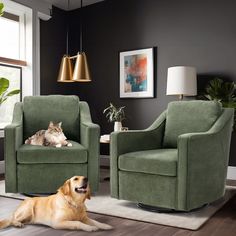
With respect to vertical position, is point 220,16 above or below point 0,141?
above

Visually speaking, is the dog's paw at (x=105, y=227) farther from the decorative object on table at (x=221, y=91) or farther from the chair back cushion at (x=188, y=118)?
the decorative object on table at (x=221, y=91)

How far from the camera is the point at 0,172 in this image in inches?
183

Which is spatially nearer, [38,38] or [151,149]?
[151,149]

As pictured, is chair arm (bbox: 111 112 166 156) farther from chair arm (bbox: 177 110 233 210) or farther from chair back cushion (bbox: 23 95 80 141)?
chair back cushion (bbox: 23 95 80 141)

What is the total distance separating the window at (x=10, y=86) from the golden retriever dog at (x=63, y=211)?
2635 millimetres

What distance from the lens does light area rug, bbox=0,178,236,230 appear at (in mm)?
2561

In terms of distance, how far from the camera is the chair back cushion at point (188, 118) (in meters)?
3.15

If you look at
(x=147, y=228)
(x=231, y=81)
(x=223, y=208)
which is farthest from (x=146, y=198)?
(x=231, y=81)

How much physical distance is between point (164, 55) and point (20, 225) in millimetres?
3198

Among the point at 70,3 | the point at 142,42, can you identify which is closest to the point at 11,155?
the point at 142,42

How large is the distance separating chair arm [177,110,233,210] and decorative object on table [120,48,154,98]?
2.10 metres

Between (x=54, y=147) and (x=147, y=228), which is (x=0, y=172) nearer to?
(x=54, y=147)

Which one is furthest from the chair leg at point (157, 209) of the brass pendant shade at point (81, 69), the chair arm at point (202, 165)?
the brass pendant shade at point (81, 69)

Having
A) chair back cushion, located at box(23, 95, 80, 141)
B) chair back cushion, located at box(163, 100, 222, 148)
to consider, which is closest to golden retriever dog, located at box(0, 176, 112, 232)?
chair back cushion, located at box(163, 100, 222, 148)
